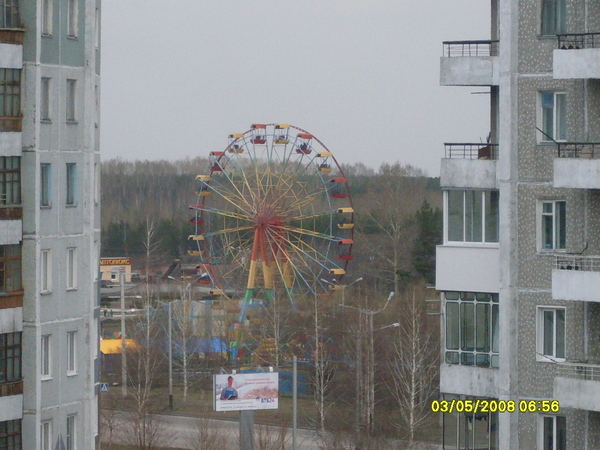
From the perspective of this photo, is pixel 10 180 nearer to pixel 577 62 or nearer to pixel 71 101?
pixel 71 101

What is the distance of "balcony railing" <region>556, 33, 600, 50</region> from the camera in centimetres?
1981

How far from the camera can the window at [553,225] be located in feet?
66.4

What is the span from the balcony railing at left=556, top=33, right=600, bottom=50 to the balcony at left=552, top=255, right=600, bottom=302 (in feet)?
9.70

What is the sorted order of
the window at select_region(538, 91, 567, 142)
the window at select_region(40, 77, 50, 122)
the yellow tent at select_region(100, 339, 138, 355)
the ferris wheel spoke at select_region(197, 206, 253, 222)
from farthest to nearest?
the yellow tent at select_region(100, 339, 138, 355) → the ferris wheel spoke at select_region(197, 206, 253, 222) → the window at select_region(40, 77, 50, 122) → the window at select_region(538, 91, 567, 142)

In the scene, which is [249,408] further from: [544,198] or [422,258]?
[422,258]

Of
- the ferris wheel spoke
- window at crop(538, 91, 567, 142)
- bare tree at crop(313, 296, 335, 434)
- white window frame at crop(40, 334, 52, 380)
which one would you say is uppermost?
window at crop(538, 91, 567, 142)

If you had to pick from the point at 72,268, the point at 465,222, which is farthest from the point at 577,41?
the point at 72,268

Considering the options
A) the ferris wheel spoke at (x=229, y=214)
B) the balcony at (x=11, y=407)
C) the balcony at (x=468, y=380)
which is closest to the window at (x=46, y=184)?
the balcony at (x=11, y=407)

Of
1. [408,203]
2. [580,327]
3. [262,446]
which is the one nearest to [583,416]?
[580,327]

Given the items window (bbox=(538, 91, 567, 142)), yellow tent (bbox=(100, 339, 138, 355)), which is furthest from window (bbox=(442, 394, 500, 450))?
yellow tent (bbox=(100, 339, 138, 355))

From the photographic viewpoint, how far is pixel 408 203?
4557 inches

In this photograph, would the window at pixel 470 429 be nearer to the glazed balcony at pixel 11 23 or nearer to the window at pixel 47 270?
the window at pixel 47 270

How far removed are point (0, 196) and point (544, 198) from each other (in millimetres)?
9795

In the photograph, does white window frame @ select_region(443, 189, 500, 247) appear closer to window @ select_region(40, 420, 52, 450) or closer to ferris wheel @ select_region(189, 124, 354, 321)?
window @ select_region(40, 420, 52, 450)
